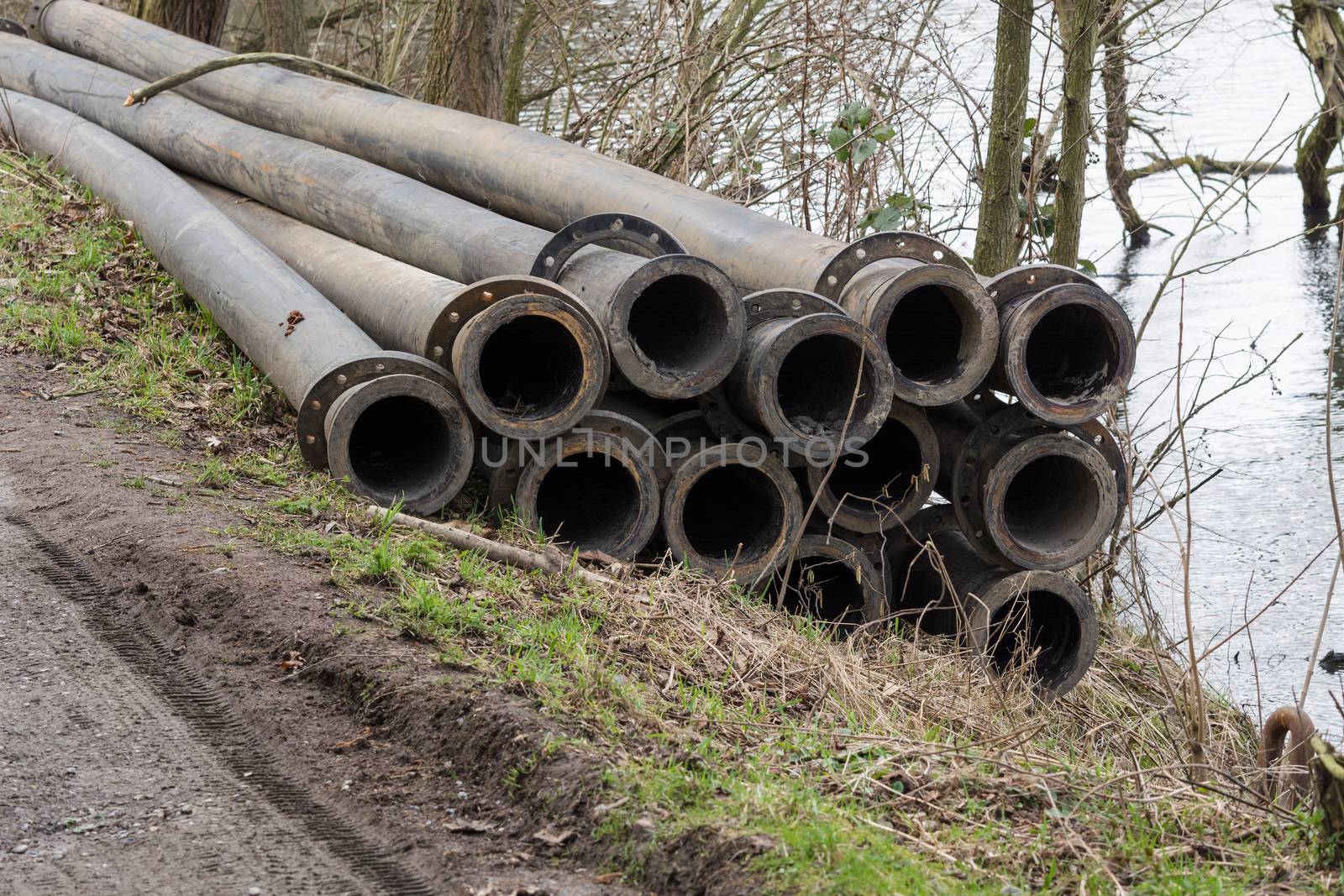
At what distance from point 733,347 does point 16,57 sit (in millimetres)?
7557

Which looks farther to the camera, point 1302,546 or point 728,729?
point 1302,546

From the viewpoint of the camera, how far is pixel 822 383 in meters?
5.18

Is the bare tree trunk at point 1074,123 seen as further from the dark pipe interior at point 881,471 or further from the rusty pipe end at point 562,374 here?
the rusty pipe end at point 562,374

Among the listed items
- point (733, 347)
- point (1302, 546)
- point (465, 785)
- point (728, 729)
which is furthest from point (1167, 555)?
point (465, 785)

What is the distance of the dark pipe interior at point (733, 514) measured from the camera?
16.6 feet

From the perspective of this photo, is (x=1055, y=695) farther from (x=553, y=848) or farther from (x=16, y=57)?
(x=16, y=57)

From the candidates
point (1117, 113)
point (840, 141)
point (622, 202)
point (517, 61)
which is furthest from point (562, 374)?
point (1117, 113)

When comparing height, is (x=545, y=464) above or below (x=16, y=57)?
below

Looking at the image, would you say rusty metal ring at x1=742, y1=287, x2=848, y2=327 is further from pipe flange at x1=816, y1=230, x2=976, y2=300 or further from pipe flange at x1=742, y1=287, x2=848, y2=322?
pipe flange at x1=816, y1=230, x2=976, y2=300

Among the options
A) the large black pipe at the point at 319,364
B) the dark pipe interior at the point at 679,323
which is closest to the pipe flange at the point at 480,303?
the large black pipe at the point at 319,364

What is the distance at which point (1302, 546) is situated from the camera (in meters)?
7.68

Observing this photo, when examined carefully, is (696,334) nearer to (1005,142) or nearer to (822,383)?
(822,383)

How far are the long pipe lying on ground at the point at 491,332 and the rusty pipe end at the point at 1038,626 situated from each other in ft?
5.83

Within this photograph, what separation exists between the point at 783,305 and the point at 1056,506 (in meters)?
1.51
